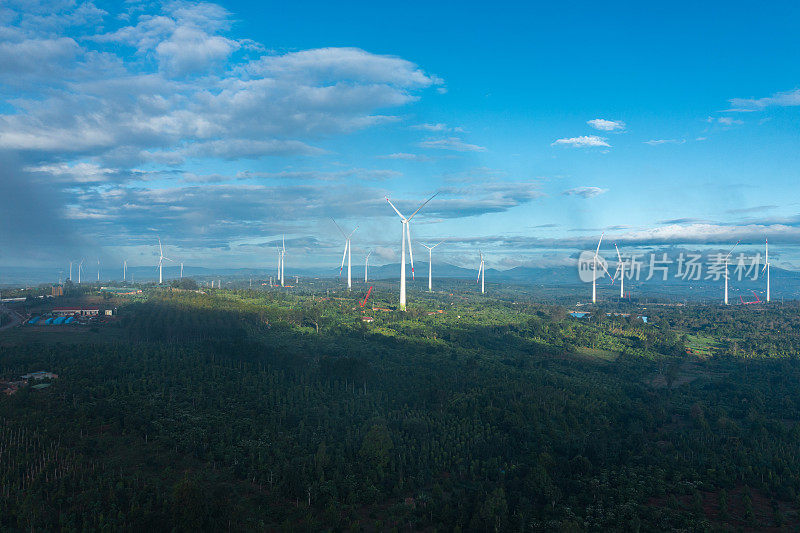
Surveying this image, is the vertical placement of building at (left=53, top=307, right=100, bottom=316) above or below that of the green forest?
above

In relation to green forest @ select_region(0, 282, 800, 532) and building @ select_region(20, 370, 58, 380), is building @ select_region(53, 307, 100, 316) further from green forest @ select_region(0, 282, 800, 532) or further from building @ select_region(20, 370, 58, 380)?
building @ select_region(20, 370, 58, 380)

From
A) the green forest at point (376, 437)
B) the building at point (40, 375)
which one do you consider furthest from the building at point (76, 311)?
the building at point (40, 375)

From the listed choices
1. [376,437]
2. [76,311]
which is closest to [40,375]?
[376,437]

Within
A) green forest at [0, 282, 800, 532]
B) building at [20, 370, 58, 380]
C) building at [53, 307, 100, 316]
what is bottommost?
green forest at [0, 282, 800, 532]

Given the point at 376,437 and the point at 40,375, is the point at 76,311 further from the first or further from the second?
the point at 376,437

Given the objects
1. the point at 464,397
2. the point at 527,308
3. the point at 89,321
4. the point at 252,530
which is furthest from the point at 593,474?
the point at 527,308

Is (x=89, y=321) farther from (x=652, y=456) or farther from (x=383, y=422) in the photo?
(x=652, y=456)

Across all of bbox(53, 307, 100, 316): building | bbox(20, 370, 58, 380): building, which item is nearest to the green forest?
bbox(20, 370, 58, 380): building
